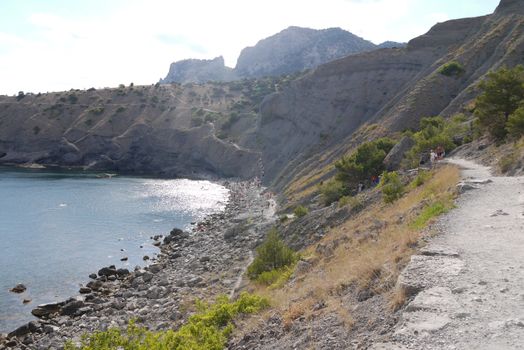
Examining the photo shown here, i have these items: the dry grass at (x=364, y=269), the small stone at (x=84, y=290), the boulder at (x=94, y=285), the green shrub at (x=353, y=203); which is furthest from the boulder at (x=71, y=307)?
the dry grass at (x=364, y=269)

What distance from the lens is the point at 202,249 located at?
4709 centimetres

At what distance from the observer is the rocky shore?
1112 inches

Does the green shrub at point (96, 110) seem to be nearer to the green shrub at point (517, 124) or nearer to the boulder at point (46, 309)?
the boulder at point (46, 309)

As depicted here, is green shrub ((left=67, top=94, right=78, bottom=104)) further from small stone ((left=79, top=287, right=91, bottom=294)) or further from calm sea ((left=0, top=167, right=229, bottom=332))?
small stone ((left=79, top=287, right=91, bottom=294))

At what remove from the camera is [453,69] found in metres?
67.1

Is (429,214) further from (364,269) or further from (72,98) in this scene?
(72,98)

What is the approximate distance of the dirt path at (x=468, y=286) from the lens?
7.72 m

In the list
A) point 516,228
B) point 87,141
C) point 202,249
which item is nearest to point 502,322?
point 516,228

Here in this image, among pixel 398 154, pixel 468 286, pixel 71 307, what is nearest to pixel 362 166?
pixel 398 154

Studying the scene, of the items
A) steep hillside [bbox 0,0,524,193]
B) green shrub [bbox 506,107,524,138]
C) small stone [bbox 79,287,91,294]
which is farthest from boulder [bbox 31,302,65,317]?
steep hillside [bbox 0,0,524,193]

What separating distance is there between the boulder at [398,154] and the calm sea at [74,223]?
27601 millimetres

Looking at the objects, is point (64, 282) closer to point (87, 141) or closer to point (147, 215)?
point (147, 215)

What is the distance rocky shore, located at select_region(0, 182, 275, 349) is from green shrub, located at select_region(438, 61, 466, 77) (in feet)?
123

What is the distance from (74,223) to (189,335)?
52953 millimetres
